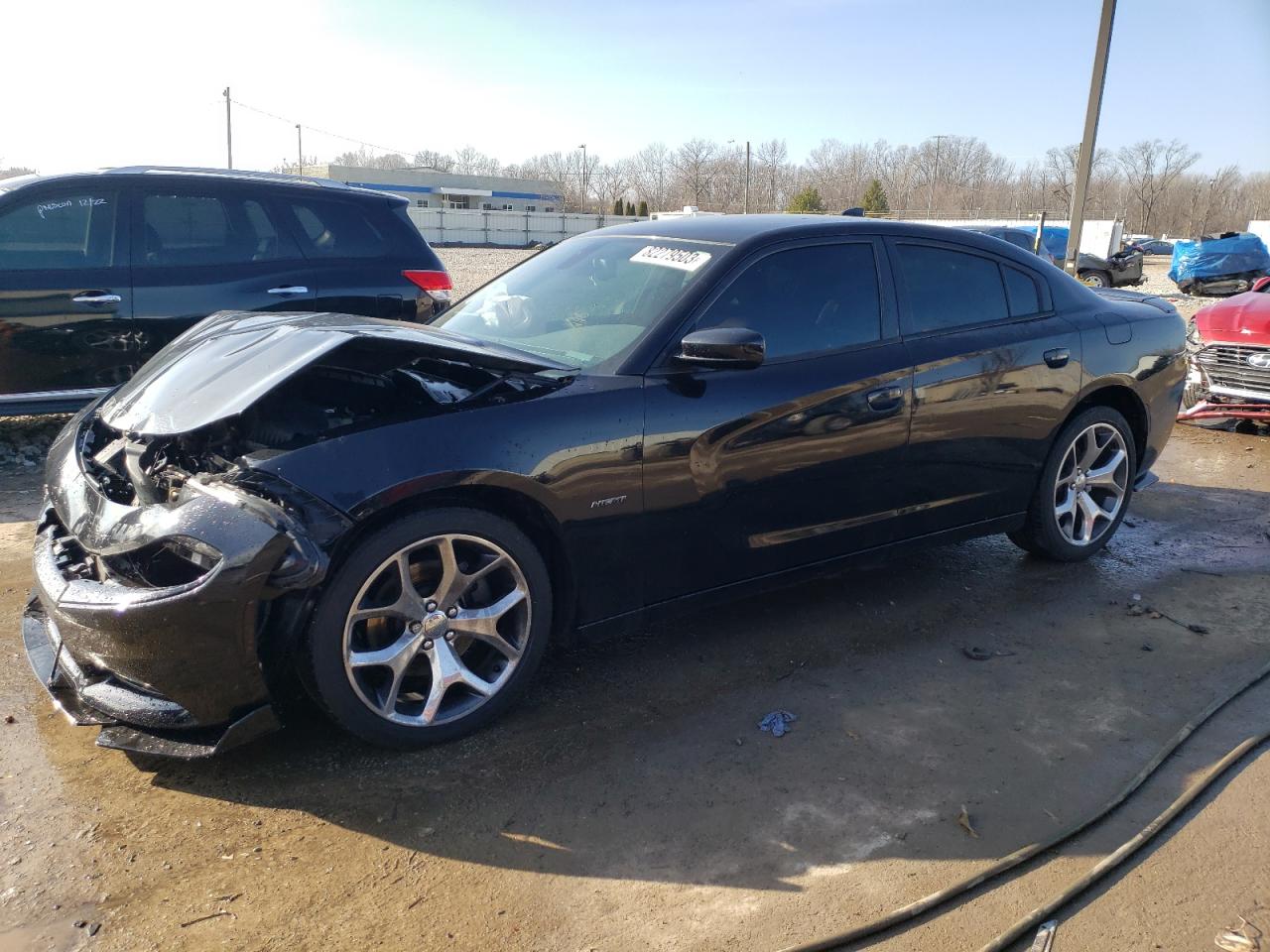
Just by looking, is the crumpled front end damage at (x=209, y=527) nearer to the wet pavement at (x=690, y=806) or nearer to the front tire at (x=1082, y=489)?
the wet pavement at (x=690, y=806)

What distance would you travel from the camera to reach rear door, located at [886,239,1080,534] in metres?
4.23

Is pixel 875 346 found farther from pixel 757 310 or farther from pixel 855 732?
pixel 855 732

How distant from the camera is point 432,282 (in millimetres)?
7105

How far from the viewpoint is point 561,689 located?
365 cm

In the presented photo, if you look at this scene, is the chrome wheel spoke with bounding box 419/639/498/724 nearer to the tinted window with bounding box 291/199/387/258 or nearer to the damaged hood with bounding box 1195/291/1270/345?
the tinted window with bounding box 291/199/387/258

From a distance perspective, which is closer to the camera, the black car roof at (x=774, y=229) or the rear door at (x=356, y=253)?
the black car roof at (x=774, y=229)

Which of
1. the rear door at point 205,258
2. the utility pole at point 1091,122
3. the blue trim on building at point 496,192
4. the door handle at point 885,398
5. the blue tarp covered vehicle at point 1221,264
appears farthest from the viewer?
the blue trim on building at point 496,192

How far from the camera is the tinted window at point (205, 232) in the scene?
20.9 ft

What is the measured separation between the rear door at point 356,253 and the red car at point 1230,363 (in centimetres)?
637

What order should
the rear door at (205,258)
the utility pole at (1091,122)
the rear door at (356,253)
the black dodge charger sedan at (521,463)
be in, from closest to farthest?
the black dodge charger sedan at (521,463) → the rear door at (205,258) → the rear door at (356,253) → the utility pole at (1091,122)

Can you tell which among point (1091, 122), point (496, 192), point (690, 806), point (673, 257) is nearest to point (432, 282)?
point (673, 257)

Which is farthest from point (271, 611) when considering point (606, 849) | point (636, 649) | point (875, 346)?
point (875, 346)

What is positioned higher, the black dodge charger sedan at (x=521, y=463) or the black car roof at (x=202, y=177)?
the black car roof at (x=202, y=177)

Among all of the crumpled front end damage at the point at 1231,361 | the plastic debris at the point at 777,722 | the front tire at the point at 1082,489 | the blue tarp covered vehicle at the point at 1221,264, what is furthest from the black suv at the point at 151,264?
the blue tarp covered vehicle at the point at 1221,264
